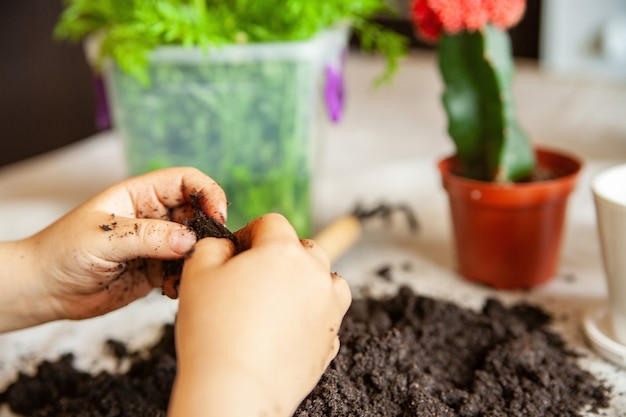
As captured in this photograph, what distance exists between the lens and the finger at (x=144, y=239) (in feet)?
1.74

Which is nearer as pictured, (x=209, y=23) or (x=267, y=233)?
(x=267, y=233)

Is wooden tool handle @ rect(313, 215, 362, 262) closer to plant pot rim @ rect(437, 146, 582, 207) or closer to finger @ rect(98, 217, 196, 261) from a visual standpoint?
plant pot rim @ rect(437, 146, 582, 207)

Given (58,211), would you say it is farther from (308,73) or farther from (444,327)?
→ (444,327)

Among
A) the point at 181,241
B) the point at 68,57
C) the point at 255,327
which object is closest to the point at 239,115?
the point at 181,241

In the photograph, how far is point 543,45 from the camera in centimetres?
171

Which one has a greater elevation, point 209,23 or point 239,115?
point 209,23

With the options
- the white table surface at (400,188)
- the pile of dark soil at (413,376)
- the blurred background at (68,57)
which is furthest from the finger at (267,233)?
the blurred background at (68,57)

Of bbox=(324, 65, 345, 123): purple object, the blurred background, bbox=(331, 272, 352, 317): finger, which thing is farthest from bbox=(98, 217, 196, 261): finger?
Result: the blurred background

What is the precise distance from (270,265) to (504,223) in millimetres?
461

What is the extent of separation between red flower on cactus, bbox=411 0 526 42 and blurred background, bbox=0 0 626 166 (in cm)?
87

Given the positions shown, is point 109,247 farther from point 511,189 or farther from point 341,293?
point 511,189

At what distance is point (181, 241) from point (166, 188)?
3.9 inches

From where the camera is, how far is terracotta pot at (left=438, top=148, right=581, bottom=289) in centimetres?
81

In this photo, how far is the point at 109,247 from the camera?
566 millimetres
